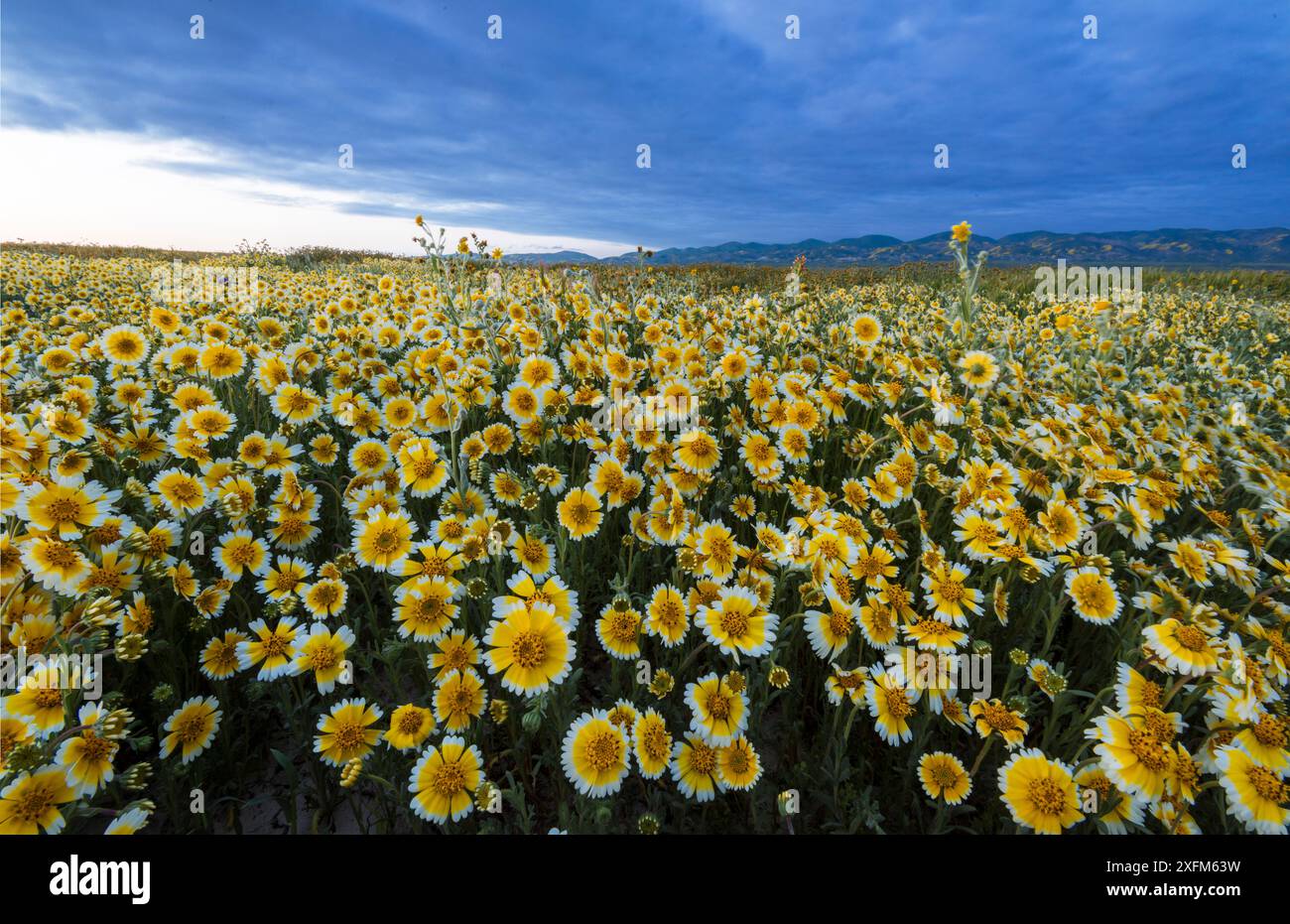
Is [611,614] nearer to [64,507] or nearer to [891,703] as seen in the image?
[891,703]

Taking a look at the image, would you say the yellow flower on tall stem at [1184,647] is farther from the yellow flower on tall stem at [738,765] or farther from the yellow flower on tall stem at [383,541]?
the yellow flower on tall stem at [383,541]

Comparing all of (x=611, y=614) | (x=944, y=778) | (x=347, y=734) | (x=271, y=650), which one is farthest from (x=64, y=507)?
(x=944, y=778)

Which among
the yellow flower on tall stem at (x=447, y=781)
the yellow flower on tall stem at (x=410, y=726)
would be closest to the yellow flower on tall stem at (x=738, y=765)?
the yellow flower on tall stem at (x=447, y=781)

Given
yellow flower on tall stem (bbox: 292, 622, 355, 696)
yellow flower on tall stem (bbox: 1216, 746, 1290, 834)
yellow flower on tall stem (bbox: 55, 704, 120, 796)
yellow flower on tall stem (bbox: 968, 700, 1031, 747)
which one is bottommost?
yellow flower on tall stem (bbox: 1216, 746, 1290, 834)

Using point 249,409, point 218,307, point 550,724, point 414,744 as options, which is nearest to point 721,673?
point 550,724

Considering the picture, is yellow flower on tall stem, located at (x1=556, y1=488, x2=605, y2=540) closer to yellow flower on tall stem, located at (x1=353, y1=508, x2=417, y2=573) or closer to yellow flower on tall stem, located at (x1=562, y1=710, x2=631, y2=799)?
yellow flower on tall stem, located at (x1=353, y1=508, x2=417, y2=573)

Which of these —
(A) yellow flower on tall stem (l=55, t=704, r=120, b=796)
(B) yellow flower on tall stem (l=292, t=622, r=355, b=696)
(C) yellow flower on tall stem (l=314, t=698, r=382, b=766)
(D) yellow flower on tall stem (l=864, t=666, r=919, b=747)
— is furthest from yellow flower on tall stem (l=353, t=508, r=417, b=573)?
(D) yellow flower on tall stem (l=864, t=666, r=919, b=747)

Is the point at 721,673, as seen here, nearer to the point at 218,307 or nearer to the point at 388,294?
the point at 388,294

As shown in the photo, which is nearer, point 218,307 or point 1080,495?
point 1080,495

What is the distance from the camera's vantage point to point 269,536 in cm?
241

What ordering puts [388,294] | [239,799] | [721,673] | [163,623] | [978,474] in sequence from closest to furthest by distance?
[239,799]
[163,623]
[721,673]
[978,474]
[388,294]

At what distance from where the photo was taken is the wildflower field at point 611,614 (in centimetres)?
162

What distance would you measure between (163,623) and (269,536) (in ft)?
1.52

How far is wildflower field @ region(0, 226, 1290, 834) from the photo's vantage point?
162 cm
